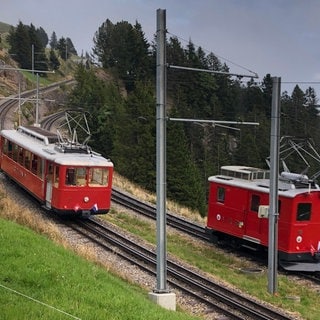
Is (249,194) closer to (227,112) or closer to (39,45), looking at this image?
(227,112)

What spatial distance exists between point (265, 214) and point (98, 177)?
23.6ft

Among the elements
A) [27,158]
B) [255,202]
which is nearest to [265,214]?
[255,202]

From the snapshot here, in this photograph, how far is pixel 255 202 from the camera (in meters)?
19.3

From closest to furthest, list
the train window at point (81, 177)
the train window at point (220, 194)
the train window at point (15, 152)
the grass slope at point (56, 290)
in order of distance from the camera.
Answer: the grass slope at point (56, 290), the train window at point (81, 177), the train window at point (220, 194), the train window at point (15, 152)

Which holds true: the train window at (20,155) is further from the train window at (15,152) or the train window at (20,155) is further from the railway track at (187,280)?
the railway track at (187,280)

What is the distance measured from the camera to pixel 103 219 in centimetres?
2316

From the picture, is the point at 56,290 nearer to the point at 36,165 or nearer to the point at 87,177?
the point at 87,177

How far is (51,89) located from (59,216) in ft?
244

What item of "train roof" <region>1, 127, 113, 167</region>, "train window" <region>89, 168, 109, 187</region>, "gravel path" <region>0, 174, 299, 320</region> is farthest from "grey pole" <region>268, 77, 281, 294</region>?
"train window" <region>89, 168, 109, 187</region>

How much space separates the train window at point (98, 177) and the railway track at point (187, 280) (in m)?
1.55

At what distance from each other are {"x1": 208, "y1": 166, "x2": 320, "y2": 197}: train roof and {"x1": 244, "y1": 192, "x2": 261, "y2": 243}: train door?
0.38 m

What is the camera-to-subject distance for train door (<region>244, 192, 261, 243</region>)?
1919cm

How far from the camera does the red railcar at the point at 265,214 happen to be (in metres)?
18.1

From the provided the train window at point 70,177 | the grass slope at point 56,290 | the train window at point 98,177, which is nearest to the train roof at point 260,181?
the train window at point 98,177
